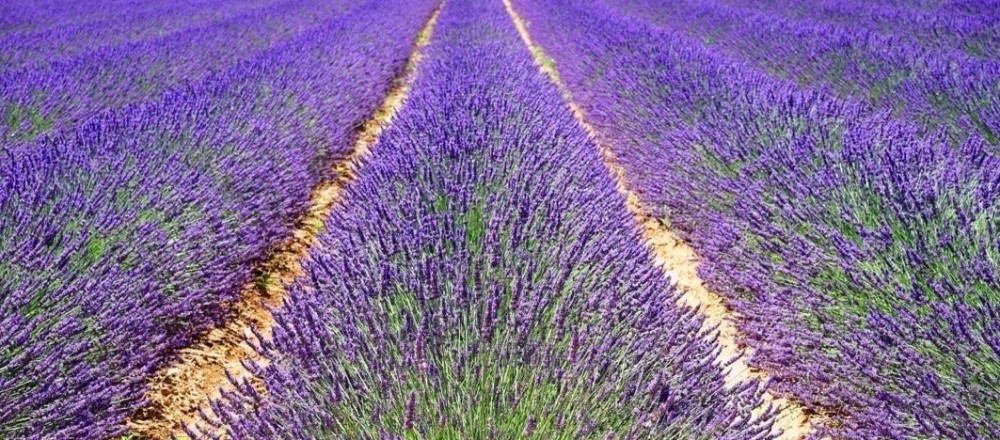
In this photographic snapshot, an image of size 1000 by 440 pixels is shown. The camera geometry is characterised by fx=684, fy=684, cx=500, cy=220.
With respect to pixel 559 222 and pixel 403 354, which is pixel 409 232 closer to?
pixel 559 222

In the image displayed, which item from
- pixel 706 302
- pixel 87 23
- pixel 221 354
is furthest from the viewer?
pixel 87 23

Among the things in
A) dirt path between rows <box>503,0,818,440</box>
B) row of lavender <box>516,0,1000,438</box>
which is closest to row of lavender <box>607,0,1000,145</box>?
row of lavender <box>516,0,1000,438</box>

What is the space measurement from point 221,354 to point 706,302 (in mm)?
2119

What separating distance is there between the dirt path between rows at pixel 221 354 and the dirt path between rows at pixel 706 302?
1.62 m

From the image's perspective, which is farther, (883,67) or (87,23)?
(87,23)

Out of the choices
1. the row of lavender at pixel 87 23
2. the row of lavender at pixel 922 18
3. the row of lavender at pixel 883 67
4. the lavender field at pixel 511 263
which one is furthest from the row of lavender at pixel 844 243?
the row of lavender at pixel 87 23

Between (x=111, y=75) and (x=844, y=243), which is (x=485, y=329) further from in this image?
(x=111, y=75)

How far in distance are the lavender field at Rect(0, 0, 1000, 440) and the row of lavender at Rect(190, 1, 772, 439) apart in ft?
0.03

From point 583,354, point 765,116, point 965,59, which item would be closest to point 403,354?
point 583,354

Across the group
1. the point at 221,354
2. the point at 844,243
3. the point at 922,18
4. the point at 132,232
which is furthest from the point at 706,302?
the point at 922,18

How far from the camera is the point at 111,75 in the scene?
6.22 m

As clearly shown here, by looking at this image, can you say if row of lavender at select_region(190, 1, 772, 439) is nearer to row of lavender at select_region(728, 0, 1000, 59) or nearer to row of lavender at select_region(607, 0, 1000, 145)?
row of lavender at select_region(607, 0, 1000, 145)

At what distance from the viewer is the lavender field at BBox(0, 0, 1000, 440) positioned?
1708 millimetres

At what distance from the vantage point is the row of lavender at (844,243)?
189 cm
